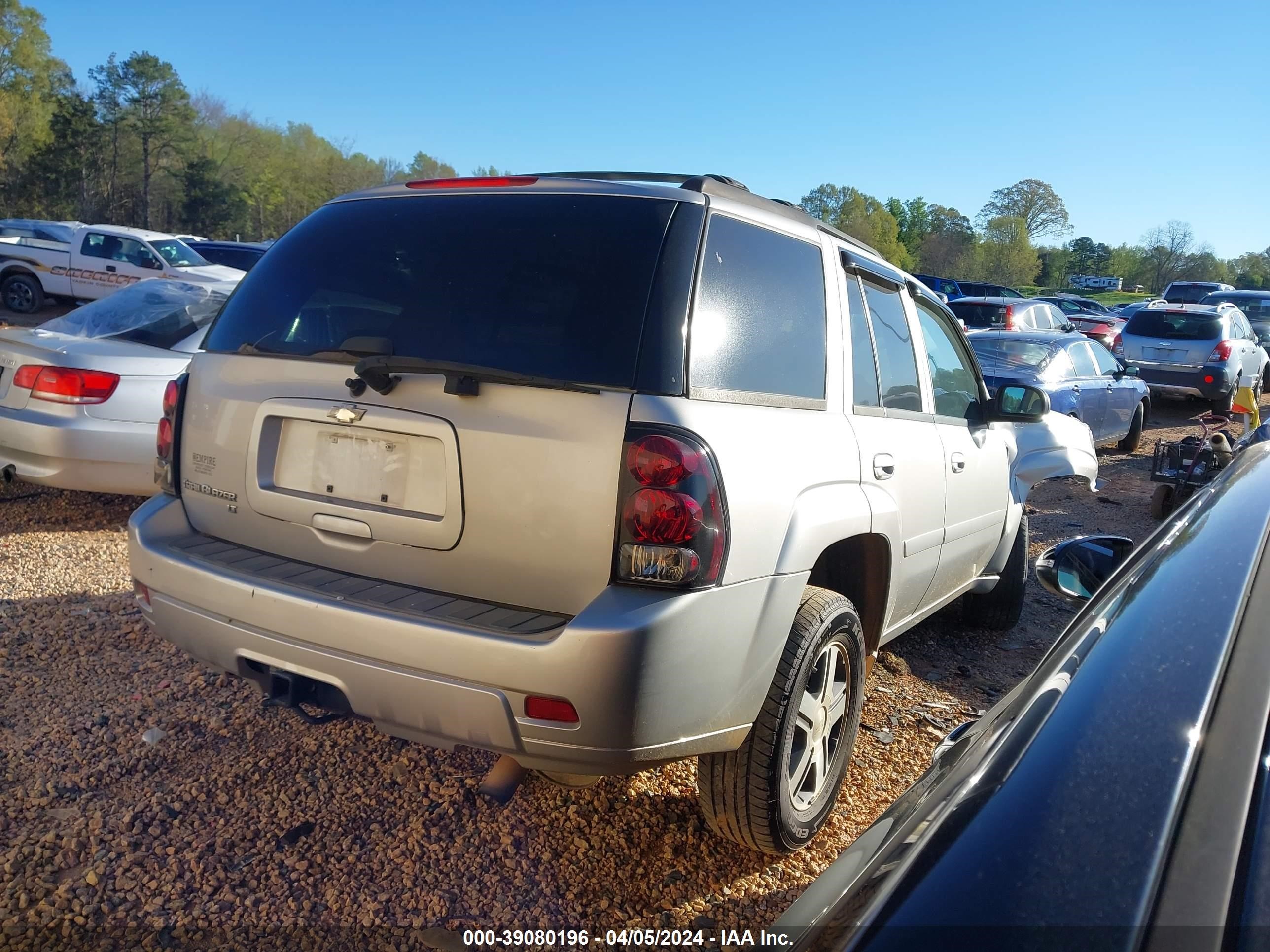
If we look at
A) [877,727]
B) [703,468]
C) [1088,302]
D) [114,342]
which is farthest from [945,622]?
[1088,302]

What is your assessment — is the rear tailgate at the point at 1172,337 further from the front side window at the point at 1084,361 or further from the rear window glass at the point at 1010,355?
the rear window glass at the point at 1010,355

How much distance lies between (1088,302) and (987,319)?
83.4 feet

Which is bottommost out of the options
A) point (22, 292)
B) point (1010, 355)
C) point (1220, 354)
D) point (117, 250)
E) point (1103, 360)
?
point (22, 292)

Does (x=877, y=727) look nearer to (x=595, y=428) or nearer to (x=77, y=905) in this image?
(x=595, y=428)

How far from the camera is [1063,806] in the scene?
1.04 m

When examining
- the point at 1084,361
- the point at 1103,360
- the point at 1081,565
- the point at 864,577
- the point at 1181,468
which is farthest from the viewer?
the point at 1103,360

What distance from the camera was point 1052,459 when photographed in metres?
5.03

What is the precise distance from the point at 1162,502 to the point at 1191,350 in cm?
754

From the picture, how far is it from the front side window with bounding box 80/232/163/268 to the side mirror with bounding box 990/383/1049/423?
57.5 feet

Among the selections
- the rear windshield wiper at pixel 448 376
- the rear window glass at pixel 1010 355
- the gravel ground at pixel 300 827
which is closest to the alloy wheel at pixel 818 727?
the gravel ground at pixel 300 827

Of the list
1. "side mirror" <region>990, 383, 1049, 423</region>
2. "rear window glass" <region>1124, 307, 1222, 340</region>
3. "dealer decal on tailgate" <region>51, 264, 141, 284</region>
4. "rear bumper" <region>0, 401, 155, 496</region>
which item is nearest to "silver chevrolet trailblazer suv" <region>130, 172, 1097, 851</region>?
"side mirror" <region>990, 383, 1049, 423</region>

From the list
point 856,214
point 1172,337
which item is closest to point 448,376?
point 1172,337

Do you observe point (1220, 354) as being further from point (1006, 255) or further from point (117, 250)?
point (1006, 255)

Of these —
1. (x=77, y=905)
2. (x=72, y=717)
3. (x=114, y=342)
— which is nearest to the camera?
(x=77, y=905)
